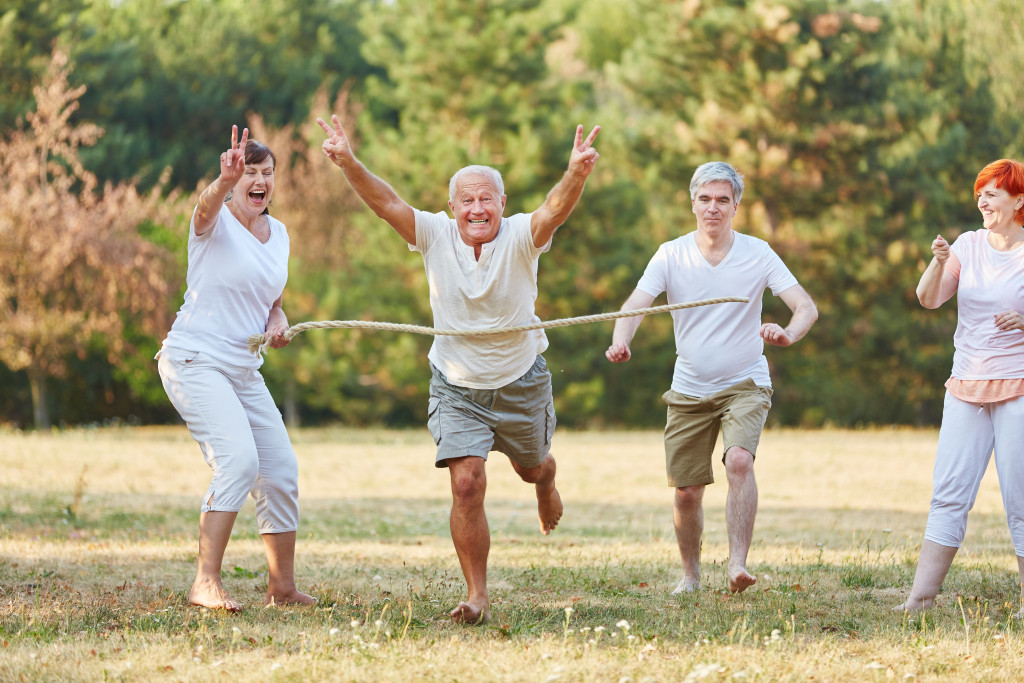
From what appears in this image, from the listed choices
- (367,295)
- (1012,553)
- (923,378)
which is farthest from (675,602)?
(923,378)

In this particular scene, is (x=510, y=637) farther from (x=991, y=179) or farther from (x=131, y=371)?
(x=131, y=371)

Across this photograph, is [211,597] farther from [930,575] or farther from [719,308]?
[930,575]

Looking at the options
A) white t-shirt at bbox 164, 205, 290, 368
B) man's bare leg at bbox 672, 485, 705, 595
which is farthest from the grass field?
white t-shirt at bbox 164, 205, 290, 368

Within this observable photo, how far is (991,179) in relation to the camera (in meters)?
5.17

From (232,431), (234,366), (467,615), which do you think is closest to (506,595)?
(467,615)

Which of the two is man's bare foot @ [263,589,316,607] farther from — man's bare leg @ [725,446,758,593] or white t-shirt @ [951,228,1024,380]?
white t-shirt @ [951,228,1024,380]

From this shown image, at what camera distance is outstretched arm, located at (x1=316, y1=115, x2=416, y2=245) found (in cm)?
483

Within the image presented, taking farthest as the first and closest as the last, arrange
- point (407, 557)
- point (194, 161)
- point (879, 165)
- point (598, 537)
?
1. point (194, 161)
2. point (879, 165)
3. point (598, 537)
4. point (407, 557)

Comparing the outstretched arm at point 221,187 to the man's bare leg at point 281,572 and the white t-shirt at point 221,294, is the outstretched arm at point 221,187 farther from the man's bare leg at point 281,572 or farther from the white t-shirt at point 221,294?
the man's bare leg at point 281,572

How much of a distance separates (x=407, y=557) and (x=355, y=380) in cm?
1745

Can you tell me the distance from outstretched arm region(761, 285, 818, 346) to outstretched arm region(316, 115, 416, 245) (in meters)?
1.73

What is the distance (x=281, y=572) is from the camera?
5.44 m

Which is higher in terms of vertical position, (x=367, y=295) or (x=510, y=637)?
(x=367, y=295)

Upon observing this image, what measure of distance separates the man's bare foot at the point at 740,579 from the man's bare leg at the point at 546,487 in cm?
95
